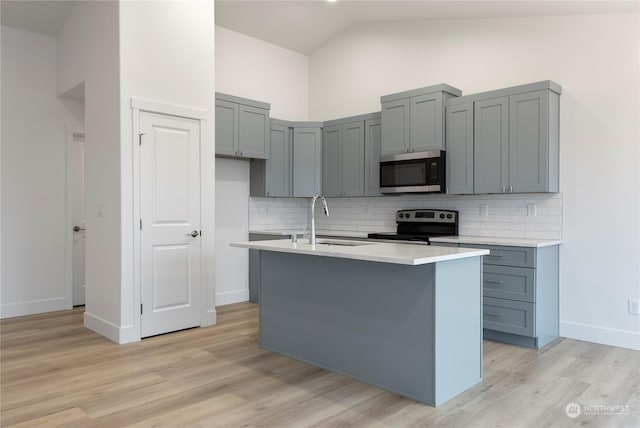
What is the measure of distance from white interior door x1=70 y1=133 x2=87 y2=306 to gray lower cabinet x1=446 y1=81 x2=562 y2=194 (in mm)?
A: 4257

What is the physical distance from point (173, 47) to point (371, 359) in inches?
130

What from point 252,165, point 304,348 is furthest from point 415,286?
point 252,165

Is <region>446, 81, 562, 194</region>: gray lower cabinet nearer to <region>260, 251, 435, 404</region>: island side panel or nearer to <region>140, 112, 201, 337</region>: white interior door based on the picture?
<region>260, 251, 435, 404</region>: island side panel

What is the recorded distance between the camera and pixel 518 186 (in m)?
4.13

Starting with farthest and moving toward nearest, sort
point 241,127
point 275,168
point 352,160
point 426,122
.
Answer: point 275,168 < point 352,160 < point 241,127 < point 426,122

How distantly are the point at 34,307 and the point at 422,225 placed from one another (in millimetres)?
4401

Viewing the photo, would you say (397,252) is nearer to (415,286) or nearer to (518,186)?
(415,286)

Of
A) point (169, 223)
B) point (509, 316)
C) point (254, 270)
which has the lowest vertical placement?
point (509, 316)

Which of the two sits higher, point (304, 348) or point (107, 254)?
point (107, 254)

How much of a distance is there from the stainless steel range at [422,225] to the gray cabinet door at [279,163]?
1.40m

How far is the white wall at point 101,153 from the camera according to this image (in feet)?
13.1

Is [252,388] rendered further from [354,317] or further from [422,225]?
[422,225]

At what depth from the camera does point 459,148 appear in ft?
14.8

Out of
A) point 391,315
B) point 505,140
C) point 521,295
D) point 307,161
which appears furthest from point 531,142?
point 307,161
